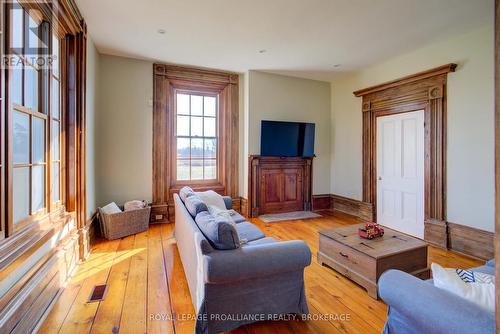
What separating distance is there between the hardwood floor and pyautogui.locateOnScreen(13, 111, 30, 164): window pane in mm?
1226

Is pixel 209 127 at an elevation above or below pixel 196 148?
above

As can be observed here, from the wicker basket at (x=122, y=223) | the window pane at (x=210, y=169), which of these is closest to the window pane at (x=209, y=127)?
the window pane at (x=210, y=169)

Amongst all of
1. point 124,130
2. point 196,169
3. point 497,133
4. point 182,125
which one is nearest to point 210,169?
point 196,169

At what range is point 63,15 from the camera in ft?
7.90

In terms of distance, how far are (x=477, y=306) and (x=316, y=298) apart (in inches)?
53.5

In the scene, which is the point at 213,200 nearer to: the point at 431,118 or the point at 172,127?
the point at 172,127

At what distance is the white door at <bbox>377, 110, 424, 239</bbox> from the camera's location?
385cm

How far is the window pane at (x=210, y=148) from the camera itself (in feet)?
16.3

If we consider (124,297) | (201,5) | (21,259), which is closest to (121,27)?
(201,5)

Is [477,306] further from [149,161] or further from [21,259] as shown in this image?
[149,161]

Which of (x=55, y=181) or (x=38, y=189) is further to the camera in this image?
(x=55, y=181)

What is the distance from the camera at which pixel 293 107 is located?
5.25 m

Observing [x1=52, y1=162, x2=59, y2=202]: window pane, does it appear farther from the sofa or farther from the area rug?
the area rug

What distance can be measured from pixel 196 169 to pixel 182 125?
2.88 ft
